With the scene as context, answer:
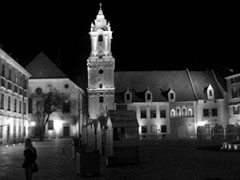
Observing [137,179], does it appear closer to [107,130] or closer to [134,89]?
[107,130]

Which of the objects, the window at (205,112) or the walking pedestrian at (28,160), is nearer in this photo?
the walking pedestrian at (28,160)

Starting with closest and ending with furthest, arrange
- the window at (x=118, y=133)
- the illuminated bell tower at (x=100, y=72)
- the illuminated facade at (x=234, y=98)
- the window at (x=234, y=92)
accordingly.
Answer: the window at (x=118, y=133) < the illuminated facade at (x=234, y=98) < the window at (x=234, y=92) < the illuminated bell tower at (x=100, y=72)

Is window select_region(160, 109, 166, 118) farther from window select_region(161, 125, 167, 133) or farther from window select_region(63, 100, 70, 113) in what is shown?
window select_region(63, 100, 70, 113)

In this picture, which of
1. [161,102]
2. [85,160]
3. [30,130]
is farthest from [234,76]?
[85,160]

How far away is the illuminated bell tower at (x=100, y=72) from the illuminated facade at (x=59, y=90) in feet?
11.0

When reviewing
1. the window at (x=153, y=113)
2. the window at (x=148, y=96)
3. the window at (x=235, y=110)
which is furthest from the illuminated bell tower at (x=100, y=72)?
the window at (x=235, y=110)

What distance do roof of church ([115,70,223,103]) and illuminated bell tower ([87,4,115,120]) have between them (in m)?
4.37

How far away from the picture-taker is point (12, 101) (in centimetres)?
5134

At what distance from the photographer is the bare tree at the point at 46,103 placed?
6172 cm

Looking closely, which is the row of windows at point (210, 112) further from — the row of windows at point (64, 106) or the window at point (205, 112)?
the row of windows at point (64, 106)

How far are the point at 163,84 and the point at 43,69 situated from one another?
86.4 ft

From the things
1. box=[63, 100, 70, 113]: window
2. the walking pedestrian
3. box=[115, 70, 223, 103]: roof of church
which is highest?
box=[115, 70, 223, 103]: roof of church

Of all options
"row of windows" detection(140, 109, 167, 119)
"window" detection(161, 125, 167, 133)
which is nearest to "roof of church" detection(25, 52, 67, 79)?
"row of windows" detection(140, 109, 167, 119)

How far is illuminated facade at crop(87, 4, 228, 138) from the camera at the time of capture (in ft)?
233
